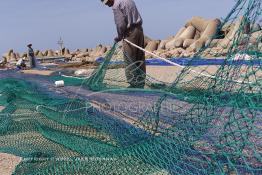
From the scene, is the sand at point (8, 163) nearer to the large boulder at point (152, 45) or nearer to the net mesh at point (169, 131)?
the net mesh at point (169, 131)

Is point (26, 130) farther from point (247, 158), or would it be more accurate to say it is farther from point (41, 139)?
point (247, 158)

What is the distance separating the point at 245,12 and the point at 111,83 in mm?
4659

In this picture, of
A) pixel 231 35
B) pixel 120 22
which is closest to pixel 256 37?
pixel 231 35

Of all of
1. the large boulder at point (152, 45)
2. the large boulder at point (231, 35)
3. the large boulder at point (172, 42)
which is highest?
the large boulder at point (231, 35)

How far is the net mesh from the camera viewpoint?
269 centimetres

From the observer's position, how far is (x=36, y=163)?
3.89 meters

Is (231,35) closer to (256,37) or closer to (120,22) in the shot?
(256,37)

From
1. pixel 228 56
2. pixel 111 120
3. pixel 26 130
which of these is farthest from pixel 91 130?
pixel 228 56

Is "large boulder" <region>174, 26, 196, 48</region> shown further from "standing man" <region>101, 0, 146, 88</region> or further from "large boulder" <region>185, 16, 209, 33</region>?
"standing man" <region>101, 0, 146, 88</region>

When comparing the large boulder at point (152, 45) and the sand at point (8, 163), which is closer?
the sand at point (8, 163)

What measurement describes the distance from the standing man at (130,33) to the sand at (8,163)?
2856 mm

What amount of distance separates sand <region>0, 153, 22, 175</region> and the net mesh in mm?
107

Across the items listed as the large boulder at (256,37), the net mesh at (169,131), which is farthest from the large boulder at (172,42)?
the large boulder at (256,37)

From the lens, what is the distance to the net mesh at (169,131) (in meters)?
2.69
